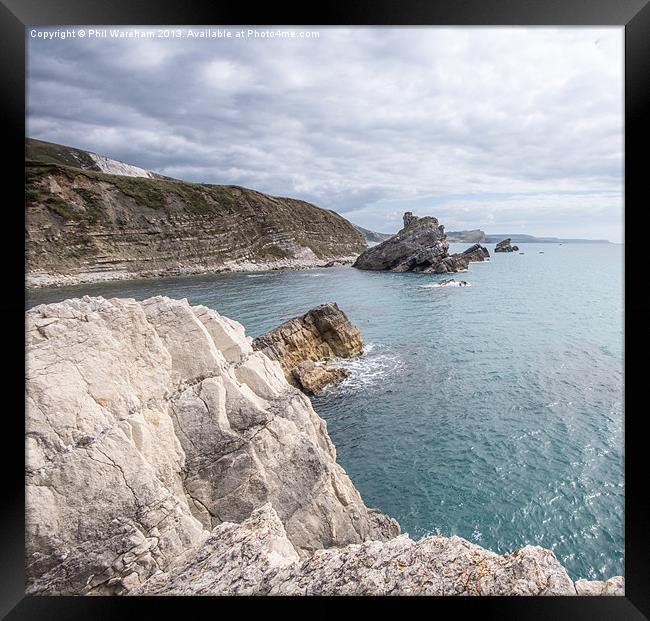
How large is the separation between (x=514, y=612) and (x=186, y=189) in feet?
117

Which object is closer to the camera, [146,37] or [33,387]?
[33,387]

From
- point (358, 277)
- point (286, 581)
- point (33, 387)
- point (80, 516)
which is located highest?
point (358, 277)

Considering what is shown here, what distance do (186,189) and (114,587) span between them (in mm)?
34016

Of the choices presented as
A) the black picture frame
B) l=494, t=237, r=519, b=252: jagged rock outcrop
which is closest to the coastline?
l=494, t=237, r=519, b=252: jagged rock outcrop

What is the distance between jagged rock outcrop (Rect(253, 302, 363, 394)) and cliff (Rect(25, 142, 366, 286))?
7.65 m

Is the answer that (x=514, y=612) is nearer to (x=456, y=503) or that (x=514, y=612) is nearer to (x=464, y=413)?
(x=456, y=503)

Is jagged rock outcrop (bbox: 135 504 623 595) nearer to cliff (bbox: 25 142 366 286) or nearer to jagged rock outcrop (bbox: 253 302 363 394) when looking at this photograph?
jagged rock outcrop (bbox: 253 302 363 394)

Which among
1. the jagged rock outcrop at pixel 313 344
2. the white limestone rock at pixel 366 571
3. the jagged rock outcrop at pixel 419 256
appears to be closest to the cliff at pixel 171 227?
the jagged rock outcrop at pixel 419 256

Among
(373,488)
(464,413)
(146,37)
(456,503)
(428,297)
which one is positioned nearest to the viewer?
(146,37)

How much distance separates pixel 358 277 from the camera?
28.3 metres
